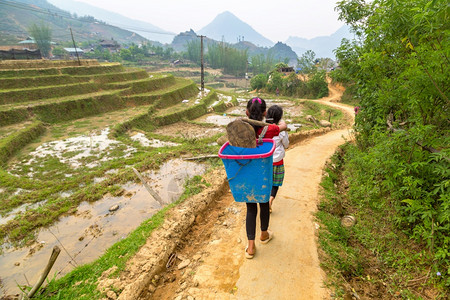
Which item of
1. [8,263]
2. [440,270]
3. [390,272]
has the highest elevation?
[440,270]

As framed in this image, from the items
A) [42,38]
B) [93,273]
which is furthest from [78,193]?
[42,38]

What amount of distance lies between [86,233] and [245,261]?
15.9 feet

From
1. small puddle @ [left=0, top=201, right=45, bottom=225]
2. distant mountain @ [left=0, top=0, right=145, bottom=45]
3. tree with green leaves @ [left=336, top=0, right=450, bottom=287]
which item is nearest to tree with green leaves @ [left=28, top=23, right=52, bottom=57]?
distant mountain @ [left=0, top=0, right=145, bottom=45]

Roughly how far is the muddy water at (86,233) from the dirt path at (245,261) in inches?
101

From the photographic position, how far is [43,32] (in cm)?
6297

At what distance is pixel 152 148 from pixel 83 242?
25.7 ft

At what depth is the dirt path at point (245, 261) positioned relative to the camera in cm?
263

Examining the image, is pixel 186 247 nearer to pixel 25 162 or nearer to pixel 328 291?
pixel 328 291

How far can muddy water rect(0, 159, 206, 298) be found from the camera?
4.60 metres

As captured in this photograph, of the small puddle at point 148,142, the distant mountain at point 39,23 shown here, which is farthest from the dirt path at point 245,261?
the distant mountain at point 39,23

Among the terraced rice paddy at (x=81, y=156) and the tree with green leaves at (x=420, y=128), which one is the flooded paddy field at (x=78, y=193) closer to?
the terraced rice paddy at (x=81, y=156)

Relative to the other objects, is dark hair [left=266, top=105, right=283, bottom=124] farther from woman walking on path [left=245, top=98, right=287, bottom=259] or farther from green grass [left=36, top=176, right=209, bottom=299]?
green grass [left=36, top=176, right=209, bottom=299]

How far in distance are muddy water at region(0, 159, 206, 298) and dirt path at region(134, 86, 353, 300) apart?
2.57 meters

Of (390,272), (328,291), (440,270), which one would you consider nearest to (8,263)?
Answer: (328,291)
